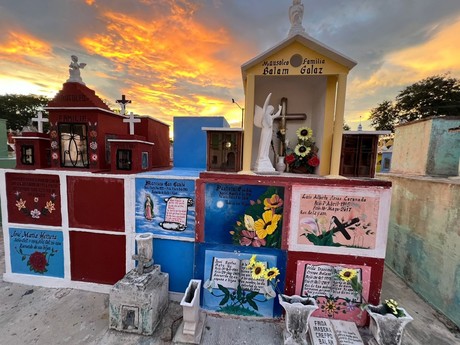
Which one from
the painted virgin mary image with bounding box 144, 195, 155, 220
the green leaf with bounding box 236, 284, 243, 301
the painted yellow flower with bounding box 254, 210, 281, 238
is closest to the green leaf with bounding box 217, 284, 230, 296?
the green leaf with bounding box 236, 284, 243, 301

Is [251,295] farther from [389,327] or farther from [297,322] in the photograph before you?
[389,327]

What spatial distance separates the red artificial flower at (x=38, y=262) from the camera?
5824 mm

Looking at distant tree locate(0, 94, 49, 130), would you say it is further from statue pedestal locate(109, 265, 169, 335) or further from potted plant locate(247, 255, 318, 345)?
potted plant locate(247, 255, 318, 345)

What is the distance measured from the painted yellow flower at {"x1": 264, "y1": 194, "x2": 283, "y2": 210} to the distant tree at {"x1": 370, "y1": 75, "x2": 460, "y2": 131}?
23383 mm

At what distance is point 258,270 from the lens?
4828 millimetres

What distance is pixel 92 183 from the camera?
18.0ft

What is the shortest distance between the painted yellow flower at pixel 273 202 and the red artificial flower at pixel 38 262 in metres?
6.65

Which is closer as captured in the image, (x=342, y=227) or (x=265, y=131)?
(x=342, y=227)

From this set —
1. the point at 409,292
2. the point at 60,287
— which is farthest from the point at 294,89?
the point at 60,287

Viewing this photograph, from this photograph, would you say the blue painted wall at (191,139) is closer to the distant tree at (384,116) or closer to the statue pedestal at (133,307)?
the statue pedestal at (133,307)

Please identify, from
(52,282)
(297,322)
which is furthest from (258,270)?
(52,282)

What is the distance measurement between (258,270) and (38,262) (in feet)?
21.1

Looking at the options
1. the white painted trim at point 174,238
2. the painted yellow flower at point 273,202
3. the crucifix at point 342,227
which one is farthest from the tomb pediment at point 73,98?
the crucifix at point 342,227

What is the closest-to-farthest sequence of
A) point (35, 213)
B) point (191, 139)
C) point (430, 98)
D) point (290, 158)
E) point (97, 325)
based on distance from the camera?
point (97, 325), point (290, 158), point (35, 213), point (191, 139), point (430, 98)
